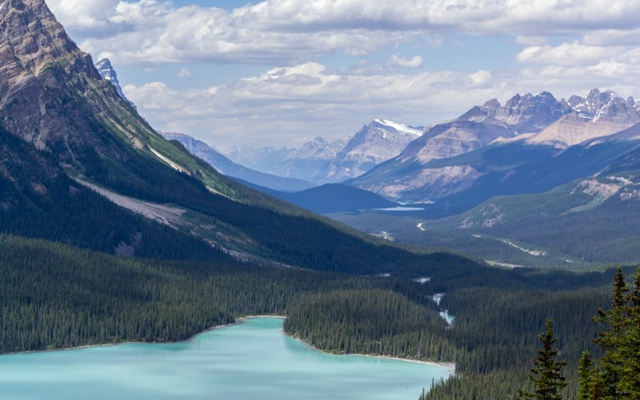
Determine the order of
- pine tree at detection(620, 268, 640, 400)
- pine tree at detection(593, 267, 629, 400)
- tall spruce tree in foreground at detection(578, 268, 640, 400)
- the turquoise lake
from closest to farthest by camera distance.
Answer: pine tree at detection(620, 268, 640, 400) → tall spruce tree in foreground at detection(578, 268, 640, 400) → pine tree at detection(593, 267, 629, 400) → the turquoise lake

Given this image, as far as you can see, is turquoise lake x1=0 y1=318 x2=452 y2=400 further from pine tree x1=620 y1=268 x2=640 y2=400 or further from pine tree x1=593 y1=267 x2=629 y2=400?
pine tree x1=620 y1=268 x2=640 y2=400

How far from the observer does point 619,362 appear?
8781cm

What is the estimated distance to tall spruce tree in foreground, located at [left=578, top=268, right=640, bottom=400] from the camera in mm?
83438

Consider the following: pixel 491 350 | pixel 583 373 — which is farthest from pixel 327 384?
pixel 583 373

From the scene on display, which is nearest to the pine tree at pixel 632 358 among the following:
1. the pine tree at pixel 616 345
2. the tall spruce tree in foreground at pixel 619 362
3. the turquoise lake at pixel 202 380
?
the tall spruce tree in foreground at pixel 619 362

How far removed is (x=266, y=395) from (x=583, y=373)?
86998 millimetres

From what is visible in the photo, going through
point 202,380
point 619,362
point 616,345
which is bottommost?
point 202,380

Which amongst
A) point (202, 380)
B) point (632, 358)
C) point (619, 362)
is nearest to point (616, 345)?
point (619, 362)

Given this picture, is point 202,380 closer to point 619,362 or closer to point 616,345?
point 616,345

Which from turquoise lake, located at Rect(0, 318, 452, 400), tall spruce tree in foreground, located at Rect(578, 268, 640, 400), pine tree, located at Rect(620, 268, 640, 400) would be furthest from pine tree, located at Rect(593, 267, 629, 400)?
turquoise lake, located at Rect(0, 318, 452, 400)

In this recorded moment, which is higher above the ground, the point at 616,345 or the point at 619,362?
the point at 616,345

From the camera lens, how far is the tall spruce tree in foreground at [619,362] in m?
83.4

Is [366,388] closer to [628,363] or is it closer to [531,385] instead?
[531,385]

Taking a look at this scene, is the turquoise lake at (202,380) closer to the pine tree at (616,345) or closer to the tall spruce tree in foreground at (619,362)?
the pine tree at (616,345)
